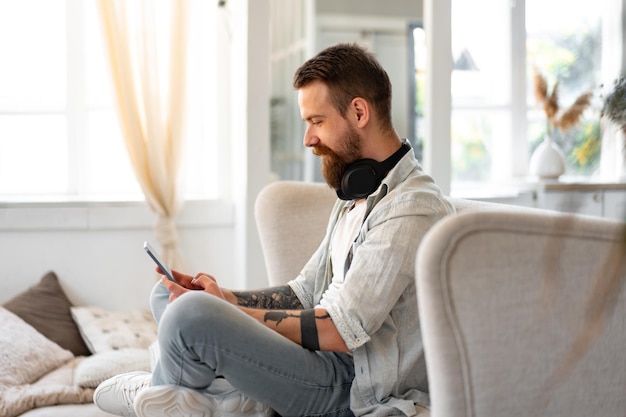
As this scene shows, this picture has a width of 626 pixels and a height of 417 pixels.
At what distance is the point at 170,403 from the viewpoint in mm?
1682

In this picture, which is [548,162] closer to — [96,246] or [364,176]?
[96,246]

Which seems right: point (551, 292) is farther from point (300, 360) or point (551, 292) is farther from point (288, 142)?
point (288, 142)

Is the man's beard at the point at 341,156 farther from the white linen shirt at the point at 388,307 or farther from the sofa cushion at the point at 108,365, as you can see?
the sofa cushion at the point at 108,365

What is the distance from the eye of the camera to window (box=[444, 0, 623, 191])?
4.73 m

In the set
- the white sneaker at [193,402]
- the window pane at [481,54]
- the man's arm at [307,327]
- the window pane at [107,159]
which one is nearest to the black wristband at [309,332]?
the man's arm at [307,327]

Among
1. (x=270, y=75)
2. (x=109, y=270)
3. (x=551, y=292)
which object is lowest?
(x=109, y=270)

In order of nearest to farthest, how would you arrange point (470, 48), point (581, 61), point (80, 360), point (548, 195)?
point (581, 61), point (80, 360), point (548, 195), point (470, 48)

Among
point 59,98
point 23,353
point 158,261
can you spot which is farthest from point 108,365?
point 59,98

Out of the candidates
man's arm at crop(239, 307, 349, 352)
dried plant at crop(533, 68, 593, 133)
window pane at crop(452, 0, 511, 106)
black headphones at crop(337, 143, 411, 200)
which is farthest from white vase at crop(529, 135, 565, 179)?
man's arm at crop(239, 307, 349, 352)

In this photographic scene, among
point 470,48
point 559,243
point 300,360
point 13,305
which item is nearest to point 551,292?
point 559,243

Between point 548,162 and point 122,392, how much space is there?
10.3ft

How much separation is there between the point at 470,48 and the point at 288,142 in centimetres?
148

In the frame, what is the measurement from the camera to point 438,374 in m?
1.23

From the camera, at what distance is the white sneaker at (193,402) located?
1.69 meters
